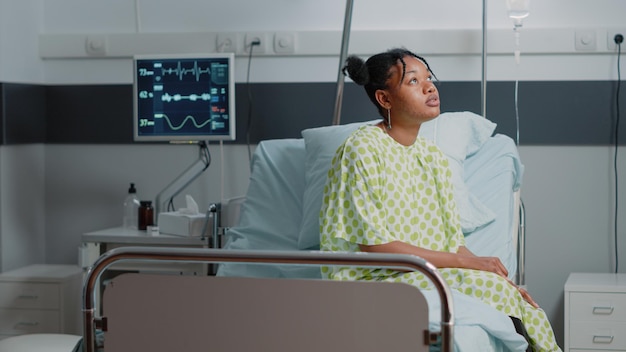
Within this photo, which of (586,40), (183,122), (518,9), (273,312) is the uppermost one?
(518,9)

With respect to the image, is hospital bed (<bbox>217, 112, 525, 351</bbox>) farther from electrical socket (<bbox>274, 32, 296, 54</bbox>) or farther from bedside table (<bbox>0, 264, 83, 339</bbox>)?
bedside table (<bbox>0, 264, 83, 339</bbox>)

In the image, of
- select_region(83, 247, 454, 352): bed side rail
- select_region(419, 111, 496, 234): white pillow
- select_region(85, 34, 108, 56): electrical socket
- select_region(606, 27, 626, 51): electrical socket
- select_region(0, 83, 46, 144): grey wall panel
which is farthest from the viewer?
select_region(85, 34, 108, 56): electrical socket

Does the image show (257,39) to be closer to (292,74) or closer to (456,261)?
(292,74)

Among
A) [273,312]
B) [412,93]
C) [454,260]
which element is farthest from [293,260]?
[412,93]

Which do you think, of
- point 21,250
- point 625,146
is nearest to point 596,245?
point 625,146

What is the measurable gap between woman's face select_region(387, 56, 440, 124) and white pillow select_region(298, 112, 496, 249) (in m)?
0.32

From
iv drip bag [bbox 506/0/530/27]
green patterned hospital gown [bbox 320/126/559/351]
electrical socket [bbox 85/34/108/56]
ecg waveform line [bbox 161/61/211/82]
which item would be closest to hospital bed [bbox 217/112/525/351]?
green patterned hospital gown [bbox 320/126/559/351]

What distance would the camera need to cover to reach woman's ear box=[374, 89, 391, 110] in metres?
2.87

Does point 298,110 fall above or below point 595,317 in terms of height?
above

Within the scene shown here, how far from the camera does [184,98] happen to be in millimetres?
3812

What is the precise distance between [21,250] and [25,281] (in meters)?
0.46

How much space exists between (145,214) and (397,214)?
150cm

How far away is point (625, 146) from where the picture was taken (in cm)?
390

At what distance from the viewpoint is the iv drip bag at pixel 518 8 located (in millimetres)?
3754
